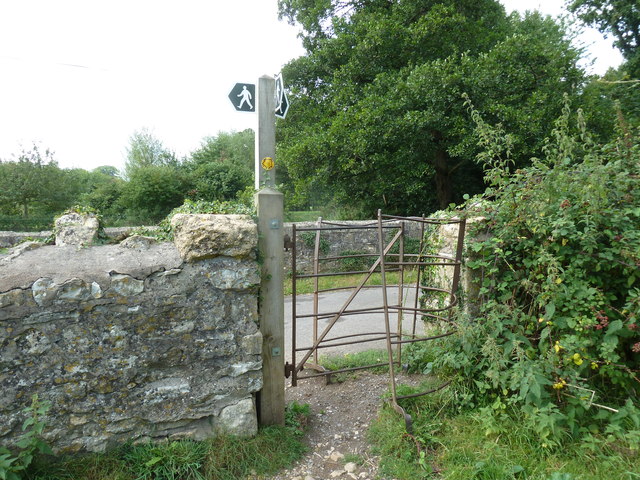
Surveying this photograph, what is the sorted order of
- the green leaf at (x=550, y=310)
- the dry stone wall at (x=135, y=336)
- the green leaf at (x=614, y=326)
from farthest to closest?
the green leaf at (x=550, y=310) → the green leaf at (x=614, y=326) → the dry stone wall at (x=135, y=336)

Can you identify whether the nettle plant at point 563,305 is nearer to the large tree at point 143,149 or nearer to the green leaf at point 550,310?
the green leaf at point 550,310

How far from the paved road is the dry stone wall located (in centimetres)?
147

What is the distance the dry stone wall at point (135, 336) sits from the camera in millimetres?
2229

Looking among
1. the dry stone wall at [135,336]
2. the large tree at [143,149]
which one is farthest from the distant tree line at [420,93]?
the large tree at [143,149]

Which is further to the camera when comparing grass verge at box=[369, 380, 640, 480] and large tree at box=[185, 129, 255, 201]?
large tree at box=[185, 129, 255, 201]

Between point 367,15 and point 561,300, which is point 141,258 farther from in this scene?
point 367,15

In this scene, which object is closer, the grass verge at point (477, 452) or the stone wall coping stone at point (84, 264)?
the stone wall coping stone at point (84, 264)

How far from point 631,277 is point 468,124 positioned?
29.1 feet

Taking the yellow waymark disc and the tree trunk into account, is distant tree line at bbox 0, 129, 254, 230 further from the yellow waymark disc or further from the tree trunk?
the yellow waymark disc

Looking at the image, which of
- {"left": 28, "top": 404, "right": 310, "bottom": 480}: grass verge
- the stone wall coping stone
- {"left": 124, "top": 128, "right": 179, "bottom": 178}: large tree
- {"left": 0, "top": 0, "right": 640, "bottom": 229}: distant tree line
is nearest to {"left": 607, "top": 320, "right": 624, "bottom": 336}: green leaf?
{"left": 28, "top": 404, "right": 310, "bottom": 480}: grass verge

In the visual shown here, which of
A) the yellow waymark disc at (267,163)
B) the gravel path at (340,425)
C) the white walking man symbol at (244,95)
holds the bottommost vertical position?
the gravel path at (340,425)

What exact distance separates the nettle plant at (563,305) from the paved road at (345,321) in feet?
3.10

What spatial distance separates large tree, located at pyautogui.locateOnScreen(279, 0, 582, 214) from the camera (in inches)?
416

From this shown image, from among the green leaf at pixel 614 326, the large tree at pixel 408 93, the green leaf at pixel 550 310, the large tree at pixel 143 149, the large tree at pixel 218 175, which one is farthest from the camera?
the large tree at pixel 143 149
